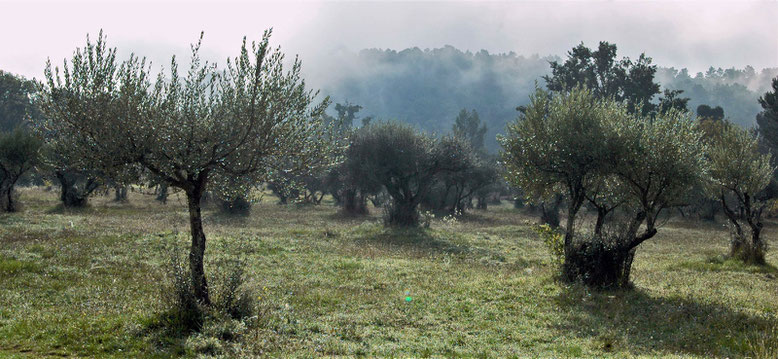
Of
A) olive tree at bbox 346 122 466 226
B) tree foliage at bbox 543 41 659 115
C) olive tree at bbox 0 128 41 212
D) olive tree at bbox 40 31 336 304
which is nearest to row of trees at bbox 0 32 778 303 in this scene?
olive tree at bbox 40 31 336 304

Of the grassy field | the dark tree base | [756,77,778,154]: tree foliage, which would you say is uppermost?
[756,77,778,154]: tree foliage

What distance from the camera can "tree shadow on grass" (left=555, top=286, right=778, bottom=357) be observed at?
11.6 m

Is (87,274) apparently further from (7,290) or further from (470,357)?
(470,357)

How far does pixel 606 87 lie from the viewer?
7425 centimetres

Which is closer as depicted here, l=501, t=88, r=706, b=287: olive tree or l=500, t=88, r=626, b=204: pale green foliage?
l=501, t=88, r=706, b=287: olive tree

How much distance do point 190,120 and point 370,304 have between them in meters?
7.09

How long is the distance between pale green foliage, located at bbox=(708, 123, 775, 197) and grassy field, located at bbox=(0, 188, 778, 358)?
3920mm

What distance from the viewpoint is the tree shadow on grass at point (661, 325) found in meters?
11.6

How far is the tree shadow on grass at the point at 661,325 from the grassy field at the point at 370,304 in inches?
2.1

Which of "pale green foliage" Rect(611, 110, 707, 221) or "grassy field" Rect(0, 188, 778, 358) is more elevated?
"pale green foliage" Rect(611, 110, 707, 221)

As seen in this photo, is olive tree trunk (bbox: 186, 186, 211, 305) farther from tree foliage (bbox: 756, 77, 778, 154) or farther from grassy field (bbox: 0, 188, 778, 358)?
tree foliage (bbox: 756, 77, 778, 154)

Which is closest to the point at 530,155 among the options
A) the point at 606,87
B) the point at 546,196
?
the point at 546,196

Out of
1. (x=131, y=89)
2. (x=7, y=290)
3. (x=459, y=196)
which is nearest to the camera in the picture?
(x=131, y=89)

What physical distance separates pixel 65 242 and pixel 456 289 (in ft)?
55.8
